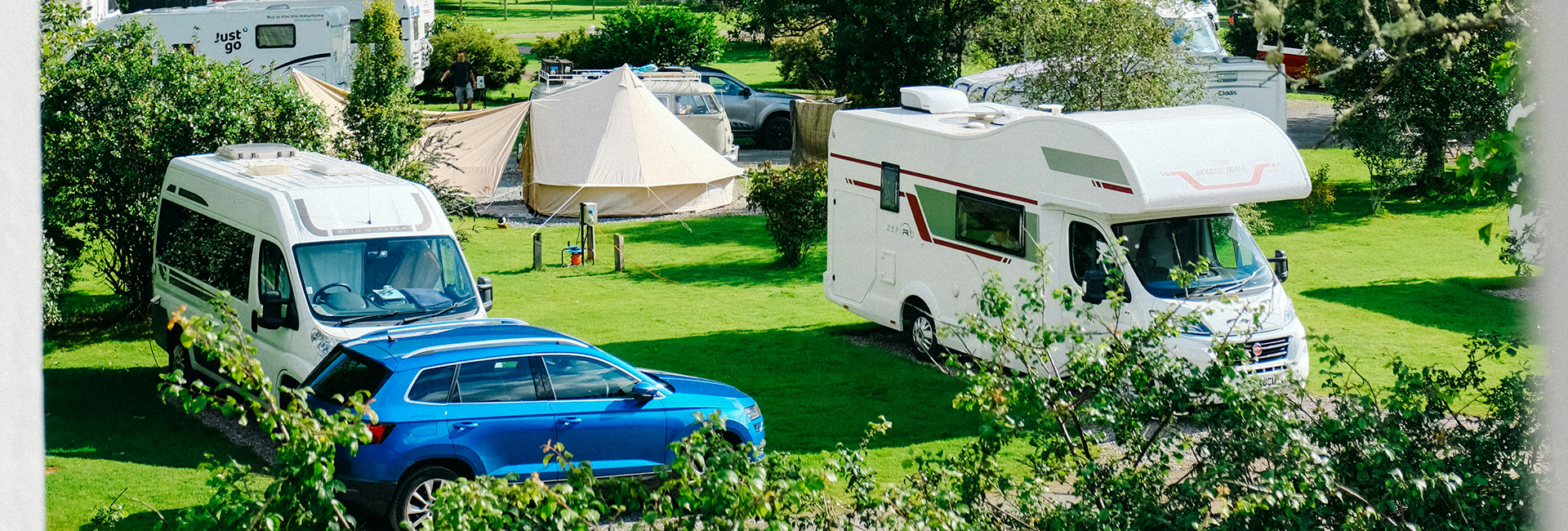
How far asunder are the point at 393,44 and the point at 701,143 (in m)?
6.41

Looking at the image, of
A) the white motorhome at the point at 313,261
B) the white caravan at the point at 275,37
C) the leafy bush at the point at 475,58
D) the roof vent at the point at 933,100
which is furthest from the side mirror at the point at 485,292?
the leafy bush at the point at 475,58

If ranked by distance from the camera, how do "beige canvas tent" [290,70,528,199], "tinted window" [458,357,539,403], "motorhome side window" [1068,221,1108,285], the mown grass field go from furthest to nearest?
"beige canvas tent" [290,70,528,199], "motorhome side window" [1068,221,1108,285], the mown grass field, "tinted window" [458,357,539,403]

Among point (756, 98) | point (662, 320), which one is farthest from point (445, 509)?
point (756, 98)

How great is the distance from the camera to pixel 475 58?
105ft

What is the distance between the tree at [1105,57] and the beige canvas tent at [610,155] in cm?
637

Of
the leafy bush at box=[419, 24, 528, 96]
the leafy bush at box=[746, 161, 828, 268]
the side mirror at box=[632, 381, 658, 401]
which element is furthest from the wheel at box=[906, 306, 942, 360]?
the leafy bush at box=[419, 24, 528, 96]

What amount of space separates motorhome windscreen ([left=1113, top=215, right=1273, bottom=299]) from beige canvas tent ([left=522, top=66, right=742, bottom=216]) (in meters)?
10.5

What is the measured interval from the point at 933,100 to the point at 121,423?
296 inches

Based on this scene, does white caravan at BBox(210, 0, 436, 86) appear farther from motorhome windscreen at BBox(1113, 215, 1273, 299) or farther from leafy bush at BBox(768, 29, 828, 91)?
motorhome windscreen at BBox(1113, 215, 1273, 299)

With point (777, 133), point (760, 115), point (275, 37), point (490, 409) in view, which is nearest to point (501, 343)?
point (490, 409)

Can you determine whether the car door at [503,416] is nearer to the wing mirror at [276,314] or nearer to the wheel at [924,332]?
the wing mirror at [276,314]

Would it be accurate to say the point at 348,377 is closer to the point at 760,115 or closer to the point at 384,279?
the point at 384,279

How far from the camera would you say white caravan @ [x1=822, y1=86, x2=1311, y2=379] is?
9805mm

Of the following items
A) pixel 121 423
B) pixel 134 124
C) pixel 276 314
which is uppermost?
pixel 134 124
